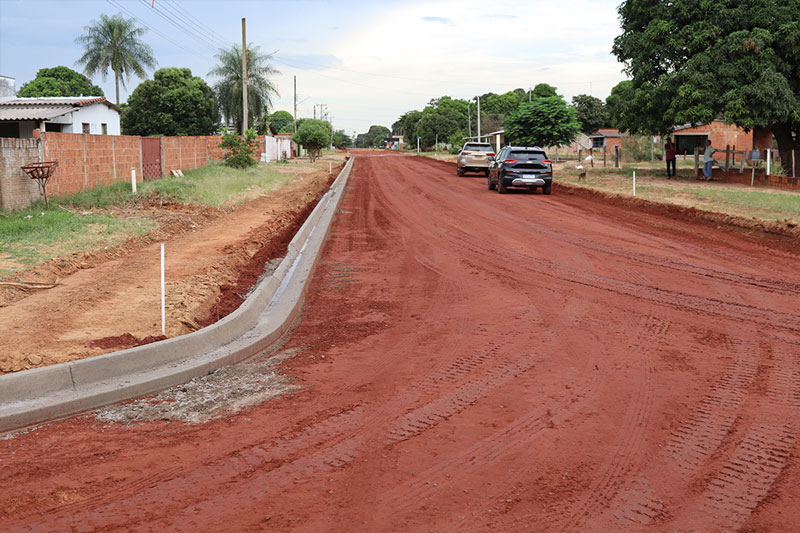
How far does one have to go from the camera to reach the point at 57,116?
1375 inches

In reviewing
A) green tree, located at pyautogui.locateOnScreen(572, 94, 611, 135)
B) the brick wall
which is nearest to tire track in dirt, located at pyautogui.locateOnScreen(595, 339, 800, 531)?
the brick wall

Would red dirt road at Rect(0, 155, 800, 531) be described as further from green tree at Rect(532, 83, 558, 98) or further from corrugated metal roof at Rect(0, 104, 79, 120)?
green tree at Rect(532, 83, 558, 98)

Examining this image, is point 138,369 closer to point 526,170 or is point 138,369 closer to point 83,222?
point 83,222

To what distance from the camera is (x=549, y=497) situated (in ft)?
13.8

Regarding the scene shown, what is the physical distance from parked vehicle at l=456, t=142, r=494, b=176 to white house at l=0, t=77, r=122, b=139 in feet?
66.7

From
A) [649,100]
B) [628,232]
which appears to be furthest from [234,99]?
[628,232]

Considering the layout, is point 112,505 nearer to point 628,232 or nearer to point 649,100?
point 628,232

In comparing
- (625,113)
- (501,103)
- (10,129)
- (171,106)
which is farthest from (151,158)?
(501,103)

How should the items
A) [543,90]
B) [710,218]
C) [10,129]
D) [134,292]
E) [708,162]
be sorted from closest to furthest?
[134,292] → [710,218] → [708,162] → [10,129] → [543,90]

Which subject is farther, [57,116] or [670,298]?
[57,116]

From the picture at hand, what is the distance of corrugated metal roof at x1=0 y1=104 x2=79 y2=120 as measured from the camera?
33.7m

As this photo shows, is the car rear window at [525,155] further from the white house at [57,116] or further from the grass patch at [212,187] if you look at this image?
the white house at [57,116]

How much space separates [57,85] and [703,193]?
90.1 meters

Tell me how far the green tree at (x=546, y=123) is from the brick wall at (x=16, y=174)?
98.9 feet
